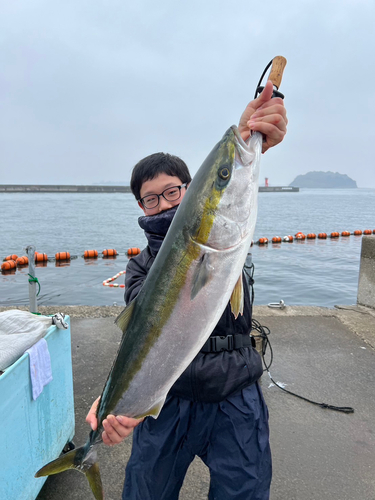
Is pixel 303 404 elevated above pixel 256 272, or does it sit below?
above

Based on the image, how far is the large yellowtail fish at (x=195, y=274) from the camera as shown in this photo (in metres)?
Result: 1.52

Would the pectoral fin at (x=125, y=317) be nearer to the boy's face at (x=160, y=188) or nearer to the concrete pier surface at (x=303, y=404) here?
the boy's face at (x=160, y=188)

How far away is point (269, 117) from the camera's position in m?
1.59

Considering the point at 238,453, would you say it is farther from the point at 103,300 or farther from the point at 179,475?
the point at 103,300

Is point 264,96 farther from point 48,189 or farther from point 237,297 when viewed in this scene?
point 48,189

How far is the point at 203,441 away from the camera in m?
1.96

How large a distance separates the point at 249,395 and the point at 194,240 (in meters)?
1.00

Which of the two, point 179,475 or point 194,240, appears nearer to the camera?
point 194,240

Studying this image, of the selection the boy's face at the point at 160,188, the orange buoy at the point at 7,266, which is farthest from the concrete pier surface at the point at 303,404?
the orange buoy at the point at 7,266

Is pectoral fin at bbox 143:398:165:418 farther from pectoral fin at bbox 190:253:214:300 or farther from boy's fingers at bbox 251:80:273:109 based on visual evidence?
boy's fingers at bbox 251:80:273:109

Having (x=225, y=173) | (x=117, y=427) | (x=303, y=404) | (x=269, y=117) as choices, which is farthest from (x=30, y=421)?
(x=303, y=404)

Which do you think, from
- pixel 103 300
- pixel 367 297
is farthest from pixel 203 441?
pixel 103 300

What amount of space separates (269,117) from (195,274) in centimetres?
77

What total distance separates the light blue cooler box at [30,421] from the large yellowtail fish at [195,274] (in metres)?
0.88
